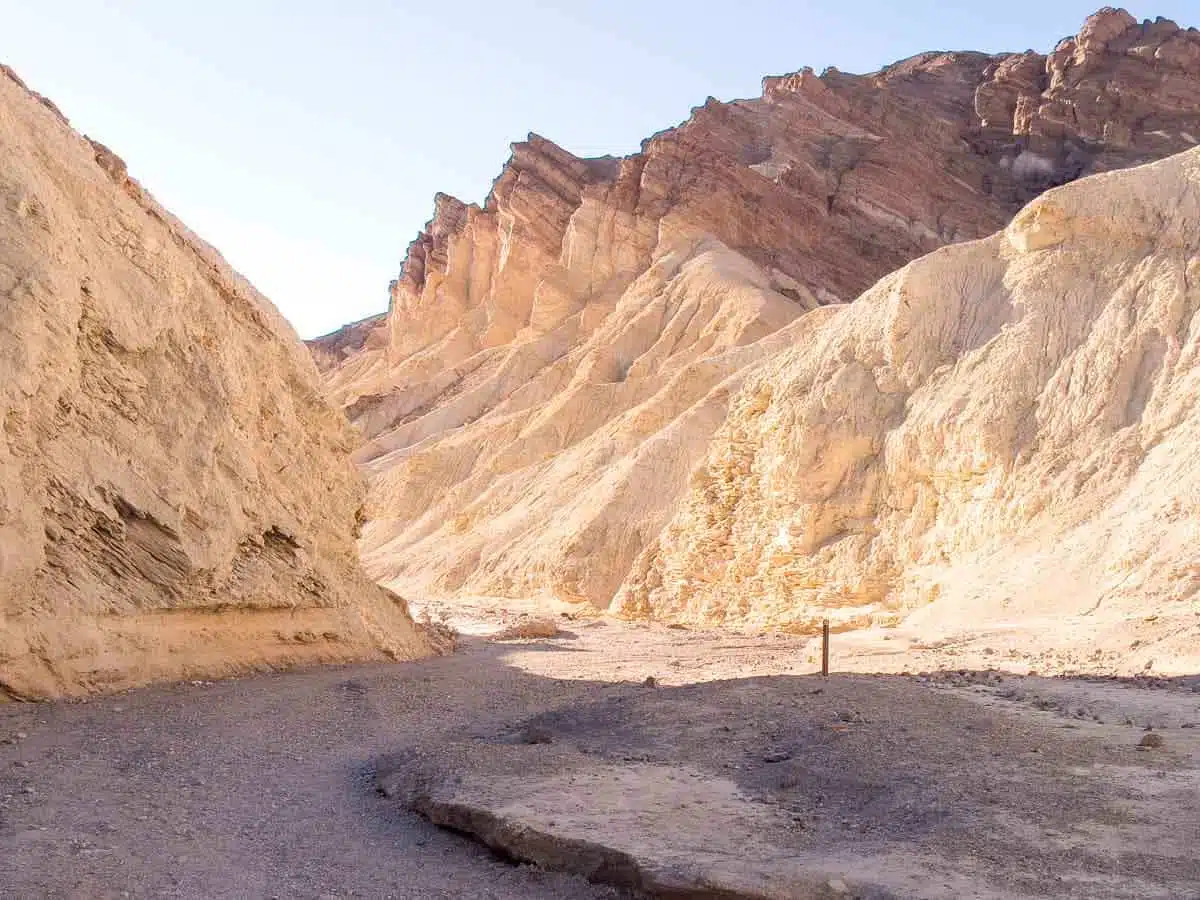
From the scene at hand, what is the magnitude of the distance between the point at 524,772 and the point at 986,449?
49.3 ft

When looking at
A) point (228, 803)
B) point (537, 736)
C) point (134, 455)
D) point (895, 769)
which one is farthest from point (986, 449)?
point (228, 803)

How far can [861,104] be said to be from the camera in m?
66.6

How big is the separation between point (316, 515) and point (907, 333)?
48.6ft

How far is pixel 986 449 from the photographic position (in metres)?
19.0

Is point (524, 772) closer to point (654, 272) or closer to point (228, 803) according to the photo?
point (228, 803)

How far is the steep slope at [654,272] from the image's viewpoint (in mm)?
32406

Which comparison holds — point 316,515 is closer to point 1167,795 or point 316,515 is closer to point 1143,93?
point 1167,795

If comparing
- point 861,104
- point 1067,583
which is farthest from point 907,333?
point 861,104

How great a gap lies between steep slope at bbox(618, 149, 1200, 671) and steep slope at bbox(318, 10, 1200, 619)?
4.58 meters

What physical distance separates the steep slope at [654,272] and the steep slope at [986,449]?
4.58 meters

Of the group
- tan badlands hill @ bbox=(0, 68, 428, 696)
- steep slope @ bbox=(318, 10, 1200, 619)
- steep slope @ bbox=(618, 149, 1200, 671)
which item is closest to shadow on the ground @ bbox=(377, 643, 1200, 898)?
tan badlands hill @ bbox=(0, 68, 428, 696)

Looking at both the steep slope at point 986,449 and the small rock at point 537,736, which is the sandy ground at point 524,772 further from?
the steep slope at point 986,449

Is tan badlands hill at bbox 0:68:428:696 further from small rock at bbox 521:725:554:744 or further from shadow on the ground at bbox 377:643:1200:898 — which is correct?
small rock at bbox 521:725:554:744

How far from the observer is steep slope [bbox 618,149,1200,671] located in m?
15.5
